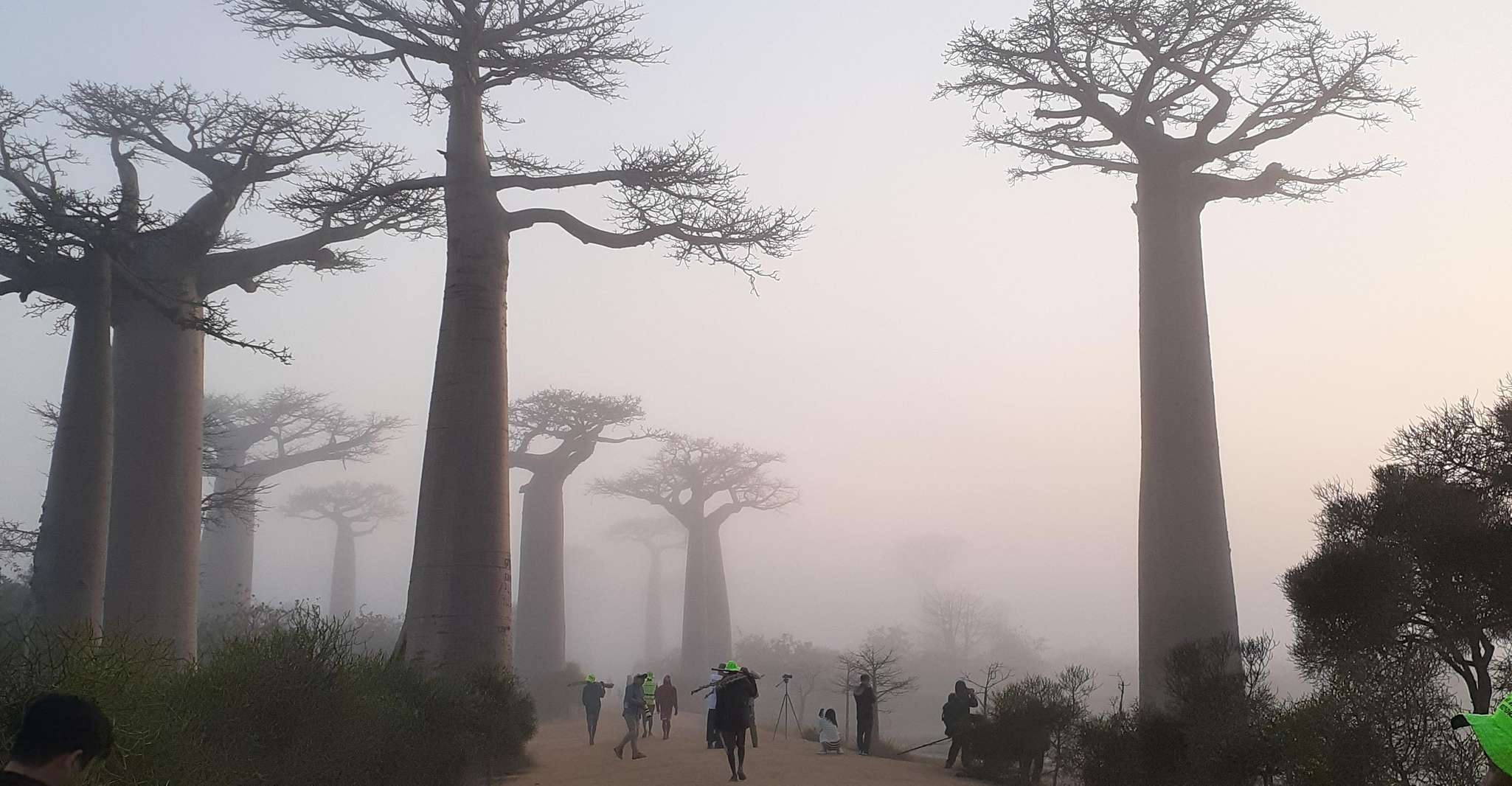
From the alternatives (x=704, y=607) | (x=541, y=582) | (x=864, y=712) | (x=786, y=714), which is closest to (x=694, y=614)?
(x=704, y=607)

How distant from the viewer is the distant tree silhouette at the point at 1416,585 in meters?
7.70

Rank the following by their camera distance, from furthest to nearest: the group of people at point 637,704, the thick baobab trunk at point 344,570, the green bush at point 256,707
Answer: the thick baobab trunk at point 344,570 < the group of people at point 637,704 < the green bush at point 256,707

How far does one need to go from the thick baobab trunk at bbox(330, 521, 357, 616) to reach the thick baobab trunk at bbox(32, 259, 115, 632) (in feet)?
138

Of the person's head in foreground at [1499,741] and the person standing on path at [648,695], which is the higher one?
the person's head in foreground at [1499,741]

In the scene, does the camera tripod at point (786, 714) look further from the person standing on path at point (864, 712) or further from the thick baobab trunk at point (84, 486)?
the thick baobab trunk at point (84, 486)

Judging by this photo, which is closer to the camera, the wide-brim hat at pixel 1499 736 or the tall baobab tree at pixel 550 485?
the wide-brim hat at pixel 1499 736

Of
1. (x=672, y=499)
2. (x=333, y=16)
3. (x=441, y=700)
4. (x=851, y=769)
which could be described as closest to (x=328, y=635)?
(x=441, y=700)

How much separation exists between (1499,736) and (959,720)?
10888mm

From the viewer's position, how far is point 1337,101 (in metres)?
14.1

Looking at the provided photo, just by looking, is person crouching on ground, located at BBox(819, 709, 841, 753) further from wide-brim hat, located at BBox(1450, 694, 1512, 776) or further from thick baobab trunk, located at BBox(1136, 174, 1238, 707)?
wide-brim hat, located at BBox(1450, 694, 1512, 776)

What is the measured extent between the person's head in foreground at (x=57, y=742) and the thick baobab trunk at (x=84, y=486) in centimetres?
775

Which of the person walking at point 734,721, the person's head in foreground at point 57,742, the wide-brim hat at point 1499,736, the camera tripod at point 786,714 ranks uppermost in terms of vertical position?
the wide-brim hat at point 1499,736

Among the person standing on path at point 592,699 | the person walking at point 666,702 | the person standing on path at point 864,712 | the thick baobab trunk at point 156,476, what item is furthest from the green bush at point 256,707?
the person standing on path at point 592,699

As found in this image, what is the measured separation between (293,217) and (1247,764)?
12.0m
